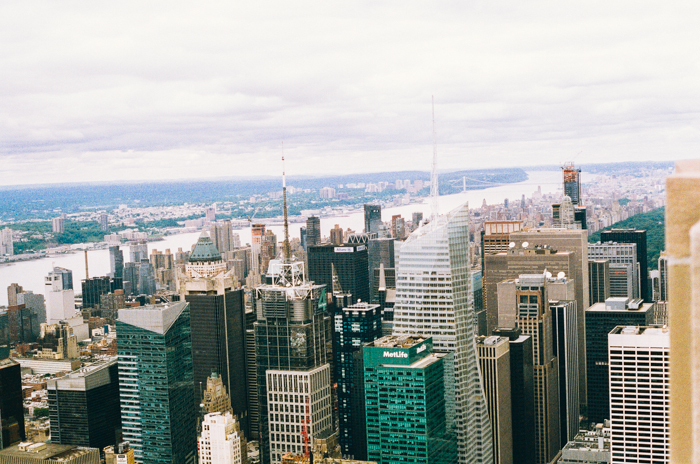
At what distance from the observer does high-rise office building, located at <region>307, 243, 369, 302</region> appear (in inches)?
1045

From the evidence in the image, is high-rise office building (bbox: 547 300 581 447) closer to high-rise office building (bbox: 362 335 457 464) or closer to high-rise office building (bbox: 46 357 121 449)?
high-rise office building (bbox: 362 335 457 464)

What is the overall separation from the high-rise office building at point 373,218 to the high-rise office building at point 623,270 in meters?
7.25

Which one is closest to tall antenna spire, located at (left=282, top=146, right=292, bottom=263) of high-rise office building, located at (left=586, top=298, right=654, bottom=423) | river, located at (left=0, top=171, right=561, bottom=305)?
river, located at (left=0, top=171, right=561, bottom=305)

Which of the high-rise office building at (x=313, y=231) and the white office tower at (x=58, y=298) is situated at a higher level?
the high-rise office building at (x=313, y=231)

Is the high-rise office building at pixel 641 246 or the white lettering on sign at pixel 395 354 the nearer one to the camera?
the white lettering on sign at pixel 395 354

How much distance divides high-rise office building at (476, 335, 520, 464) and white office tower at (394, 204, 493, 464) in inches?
27.3

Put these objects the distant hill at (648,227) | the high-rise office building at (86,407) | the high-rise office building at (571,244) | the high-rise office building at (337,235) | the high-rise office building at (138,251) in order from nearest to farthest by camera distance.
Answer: the high-rise office building at (86,407)
the distant hill at (648,227)
the high-rise office building at (138,251)
the high-rise office building at (571,244)
the high-rise office building at (337,235)

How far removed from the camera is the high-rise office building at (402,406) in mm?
14484

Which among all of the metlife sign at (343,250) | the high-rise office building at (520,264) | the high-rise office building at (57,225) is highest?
the high-rise office building at (57,225)

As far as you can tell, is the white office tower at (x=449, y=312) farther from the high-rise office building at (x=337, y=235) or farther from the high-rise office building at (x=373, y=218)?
the high-rise office building at (x=337, y=235)

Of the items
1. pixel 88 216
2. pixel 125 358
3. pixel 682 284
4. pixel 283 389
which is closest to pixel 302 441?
pixel 283 389

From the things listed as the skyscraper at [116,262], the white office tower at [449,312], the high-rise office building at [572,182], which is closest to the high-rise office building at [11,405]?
the skyscraper at [116,262]

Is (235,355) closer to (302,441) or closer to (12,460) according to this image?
(302,441)

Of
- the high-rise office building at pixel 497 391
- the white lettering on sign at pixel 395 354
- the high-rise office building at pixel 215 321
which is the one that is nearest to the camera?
the white lettering on sign at pixel 395 354
